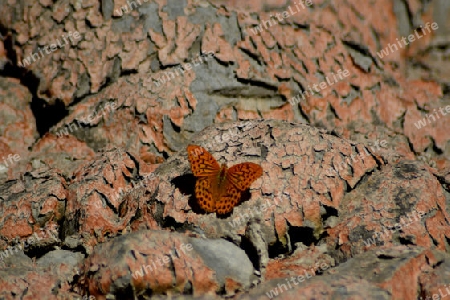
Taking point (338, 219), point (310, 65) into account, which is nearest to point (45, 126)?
point (310, 65)

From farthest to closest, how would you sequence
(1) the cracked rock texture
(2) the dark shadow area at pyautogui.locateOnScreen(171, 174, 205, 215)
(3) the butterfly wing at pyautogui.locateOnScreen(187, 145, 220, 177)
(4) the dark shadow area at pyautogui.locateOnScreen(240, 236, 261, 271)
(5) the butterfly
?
(2) the dark shadow area at pyautogui.locateOnScreen(171, 174, 205, 215) < (3) the butterfly wing at pyautogui.locateOnScreen(187, 145, 220, 177) < (5) the butterfly < (4) the dark shadow area at pyautogui.locateOnScreen(240, 236, 261, 271) < (1) the cracked rock texture

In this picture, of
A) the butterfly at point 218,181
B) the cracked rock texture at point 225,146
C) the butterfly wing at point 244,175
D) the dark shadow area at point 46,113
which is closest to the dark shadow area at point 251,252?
the cracked rock texture at point 225,146

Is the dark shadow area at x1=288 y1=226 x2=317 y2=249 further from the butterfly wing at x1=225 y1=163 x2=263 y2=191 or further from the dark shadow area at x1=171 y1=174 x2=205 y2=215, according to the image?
the dark shadow area at x1=171 y1=174 x2=205 y2=215

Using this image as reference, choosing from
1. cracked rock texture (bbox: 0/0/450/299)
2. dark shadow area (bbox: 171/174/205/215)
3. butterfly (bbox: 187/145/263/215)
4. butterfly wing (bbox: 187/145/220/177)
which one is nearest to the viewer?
cracked rock texture (bbox: 0/0/450/299)

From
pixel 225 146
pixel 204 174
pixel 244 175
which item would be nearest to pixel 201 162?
pixel 204 174

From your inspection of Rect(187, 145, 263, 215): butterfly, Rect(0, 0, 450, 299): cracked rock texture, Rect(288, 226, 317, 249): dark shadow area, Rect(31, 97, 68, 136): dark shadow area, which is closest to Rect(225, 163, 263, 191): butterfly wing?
Rect(187, 145, 263, 215): butterfly

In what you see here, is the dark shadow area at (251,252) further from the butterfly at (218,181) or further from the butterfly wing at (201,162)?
the butterfly wing at (201,162)

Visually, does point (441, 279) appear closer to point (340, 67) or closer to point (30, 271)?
point (30, 271)

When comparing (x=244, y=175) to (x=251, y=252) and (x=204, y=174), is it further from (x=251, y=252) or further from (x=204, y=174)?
(x=251, y=252)
